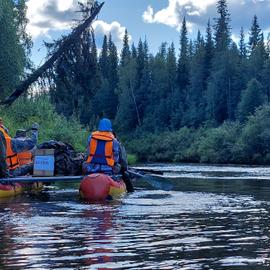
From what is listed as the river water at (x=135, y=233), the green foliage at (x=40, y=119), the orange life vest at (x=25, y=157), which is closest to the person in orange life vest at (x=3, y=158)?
the river water at (x=135, y=233)

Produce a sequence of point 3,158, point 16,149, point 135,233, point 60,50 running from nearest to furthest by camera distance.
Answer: point 135,233
point 3,158
point 16,149
point 60,50

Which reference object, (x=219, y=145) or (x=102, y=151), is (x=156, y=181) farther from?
(x=219, y=145)

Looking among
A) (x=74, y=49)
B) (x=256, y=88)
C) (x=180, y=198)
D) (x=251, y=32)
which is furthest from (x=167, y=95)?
(x=180, y=198)

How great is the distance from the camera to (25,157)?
44.8ft

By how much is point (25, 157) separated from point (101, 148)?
2.27 metres

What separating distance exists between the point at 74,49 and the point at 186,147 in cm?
4361

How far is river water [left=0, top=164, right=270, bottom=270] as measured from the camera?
560 centimetres

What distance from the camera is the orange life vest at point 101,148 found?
40.3ft

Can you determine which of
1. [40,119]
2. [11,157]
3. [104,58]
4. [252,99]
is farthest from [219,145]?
[104,58]

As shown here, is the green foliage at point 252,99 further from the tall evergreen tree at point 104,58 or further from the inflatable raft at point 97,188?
the inflatable raft at point 97,188

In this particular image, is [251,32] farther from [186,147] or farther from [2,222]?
[2,222]

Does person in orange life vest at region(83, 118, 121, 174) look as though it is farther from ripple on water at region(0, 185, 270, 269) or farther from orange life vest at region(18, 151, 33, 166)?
orange life vest at region(18, 151, 33, 166)

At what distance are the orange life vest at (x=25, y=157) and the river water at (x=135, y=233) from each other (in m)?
1.77

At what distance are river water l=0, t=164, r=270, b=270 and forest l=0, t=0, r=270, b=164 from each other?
36.1ft
